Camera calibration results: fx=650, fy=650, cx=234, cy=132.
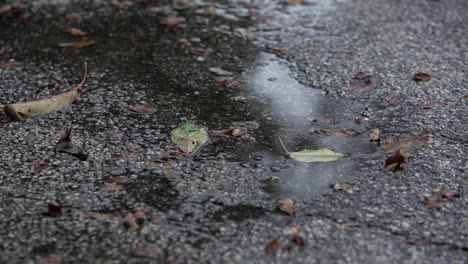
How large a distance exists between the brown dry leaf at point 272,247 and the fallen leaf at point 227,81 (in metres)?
1.63

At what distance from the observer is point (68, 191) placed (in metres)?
2.75

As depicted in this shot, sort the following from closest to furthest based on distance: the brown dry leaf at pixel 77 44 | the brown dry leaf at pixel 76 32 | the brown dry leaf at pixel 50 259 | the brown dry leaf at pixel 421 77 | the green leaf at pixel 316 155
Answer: the brown dry leaf at pixel 50 259, the green leaf at pixel 316 155, the brown dry leaf at pixel 421 77, the brown dry leaf at pixel 77 44, the brown dry leaf at pixel 76 32

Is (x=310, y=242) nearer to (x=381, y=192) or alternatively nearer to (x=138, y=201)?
(x=381, y=192)

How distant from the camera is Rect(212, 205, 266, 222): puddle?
257 cm

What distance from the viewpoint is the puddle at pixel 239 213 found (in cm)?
257

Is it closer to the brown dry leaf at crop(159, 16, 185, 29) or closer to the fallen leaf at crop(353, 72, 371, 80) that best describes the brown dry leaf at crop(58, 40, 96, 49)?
the brown dry leaf at crop(159, 16, 185, 29)

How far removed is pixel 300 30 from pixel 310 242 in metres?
2.71

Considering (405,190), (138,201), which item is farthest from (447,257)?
(138,201)

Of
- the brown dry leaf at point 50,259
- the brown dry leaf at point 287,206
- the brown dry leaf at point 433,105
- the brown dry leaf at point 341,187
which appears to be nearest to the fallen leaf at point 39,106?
the brown dry leaf at point 50,259

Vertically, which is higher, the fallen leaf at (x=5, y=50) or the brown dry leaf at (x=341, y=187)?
the brown dry leaf at (x=341, y=187)

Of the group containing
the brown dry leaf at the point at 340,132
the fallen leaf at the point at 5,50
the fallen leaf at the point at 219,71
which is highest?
the brown dry leaf at the point at 340,132

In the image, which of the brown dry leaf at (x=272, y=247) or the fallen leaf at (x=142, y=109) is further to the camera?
the fallen leaf at (x=142, y=109)

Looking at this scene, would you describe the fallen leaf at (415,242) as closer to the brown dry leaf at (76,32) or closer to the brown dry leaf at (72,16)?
the brown dry leaf at (76,32)

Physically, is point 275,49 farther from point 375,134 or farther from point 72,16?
point 72,16
